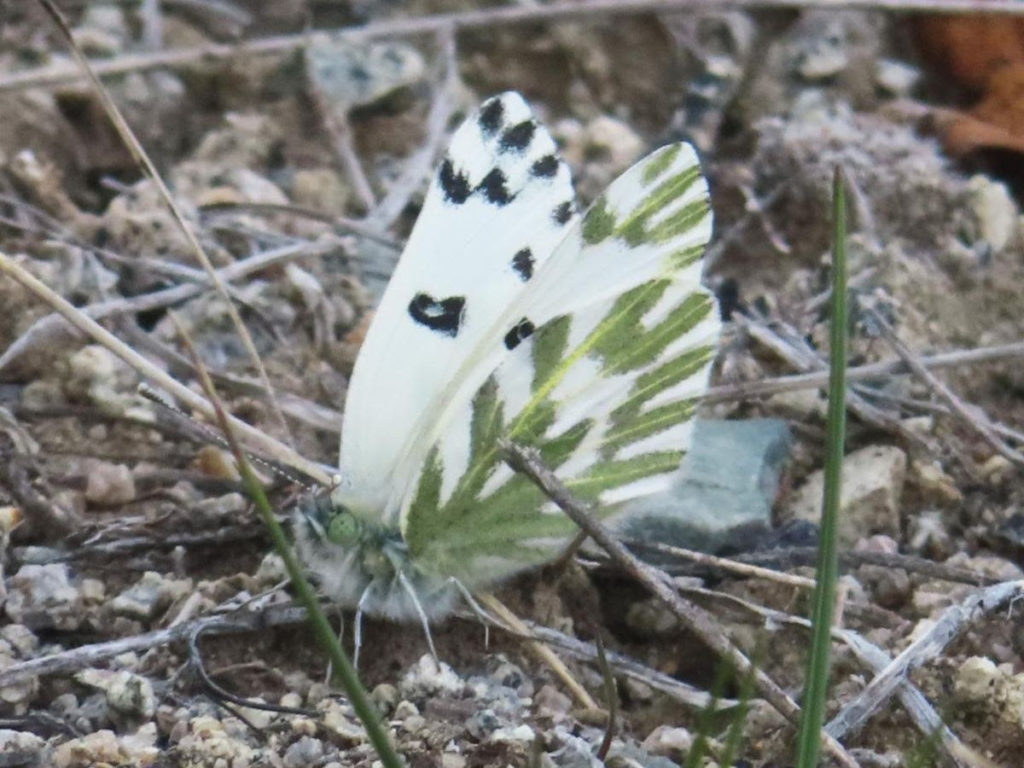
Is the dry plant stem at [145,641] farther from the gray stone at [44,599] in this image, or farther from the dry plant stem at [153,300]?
the dry plant stem at [153,300]

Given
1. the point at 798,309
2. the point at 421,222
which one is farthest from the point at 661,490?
the point at 798,309

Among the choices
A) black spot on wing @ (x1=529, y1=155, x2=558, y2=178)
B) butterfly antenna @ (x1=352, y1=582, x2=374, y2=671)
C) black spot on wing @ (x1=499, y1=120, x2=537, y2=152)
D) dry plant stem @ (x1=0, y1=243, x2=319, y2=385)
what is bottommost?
butterfly antenna @ (x1=352, y1=582, x2=374, y2=671)

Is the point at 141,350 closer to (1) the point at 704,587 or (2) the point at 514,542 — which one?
(2) the point at 514,542

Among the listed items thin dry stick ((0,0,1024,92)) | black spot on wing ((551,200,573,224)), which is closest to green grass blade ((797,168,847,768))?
black spot on wing ((551,200,573,224))

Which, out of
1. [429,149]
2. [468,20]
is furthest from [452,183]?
[468,20]

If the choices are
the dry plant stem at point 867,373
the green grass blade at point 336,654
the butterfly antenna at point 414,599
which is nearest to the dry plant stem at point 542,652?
the butterfly antenna at point 414,599

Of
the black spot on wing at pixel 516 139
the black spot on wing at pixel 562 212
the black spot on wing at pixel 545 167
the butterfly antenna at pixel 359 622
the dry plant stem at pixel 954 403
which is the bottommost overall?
the butterfly antenna at pixel 359 622

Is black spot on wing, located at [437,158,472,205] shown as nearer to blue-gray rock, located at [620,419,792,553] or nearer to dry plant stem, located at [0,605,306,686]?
blue-gray rock, located at [620,419,792,553]

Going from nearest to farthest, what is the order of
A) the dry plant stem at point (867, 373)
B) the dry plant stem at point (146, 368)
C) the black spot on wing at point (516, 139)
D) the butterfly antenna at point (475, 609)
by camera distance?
the dry plant stem at point (146, 368) < the butterfly antenna at point (475, 609) < the black spot on wing at point (516, 139) < the dry plant stem at point (867, 373)
